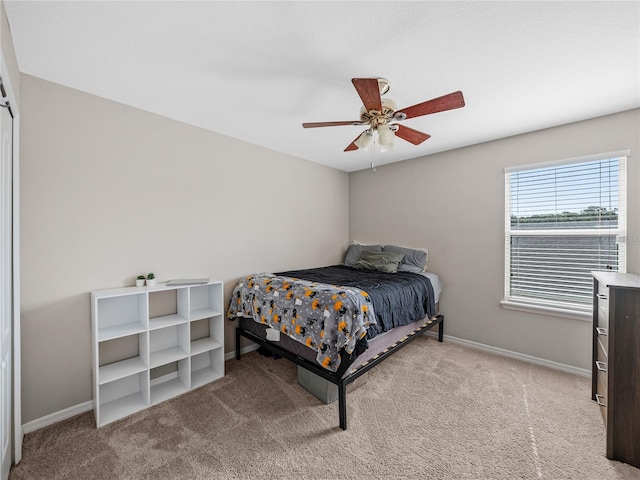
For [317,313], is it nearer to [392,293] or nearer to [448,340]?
[392,293]

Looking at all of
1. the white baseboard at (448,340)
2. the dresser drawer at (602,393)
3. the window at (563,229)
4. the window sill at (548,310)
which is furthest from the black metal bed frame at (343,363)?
the dresser drawer at (602,393)

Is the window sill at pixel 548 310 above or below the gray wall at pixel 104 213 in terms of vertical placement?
below

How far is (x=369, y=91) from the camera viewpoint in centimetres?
164

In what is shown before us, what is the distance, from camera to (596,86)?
6.64 feet

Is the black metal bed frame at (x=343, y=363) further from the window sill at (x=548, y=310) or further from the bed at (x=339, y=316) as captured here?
the window sill at (x=548, y=310)

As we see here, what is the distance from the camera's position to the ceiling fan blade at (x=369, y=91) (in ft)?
5.04

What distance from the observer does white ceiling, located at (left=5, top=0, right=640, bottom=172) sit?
1.38 m

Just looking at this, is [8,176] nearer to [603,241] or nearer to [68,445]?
[68,445]

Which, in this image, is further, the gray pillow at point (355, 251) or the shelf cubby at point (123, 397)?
the gray pillow at point (355, 251)

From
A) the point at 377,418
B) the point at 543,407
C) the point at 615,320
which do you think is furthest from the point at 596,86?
the point at 377,418

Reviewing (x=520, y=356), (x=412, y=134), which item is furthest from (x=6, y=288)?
(x=520, y=356)

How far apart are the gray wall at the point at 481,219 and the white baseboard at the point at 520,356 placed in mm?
40

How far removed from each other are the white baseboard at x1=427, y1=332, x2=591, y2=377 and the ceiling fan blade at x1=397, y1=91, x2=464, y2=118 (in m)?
2.76

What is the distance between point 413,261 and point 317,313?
1970mm
